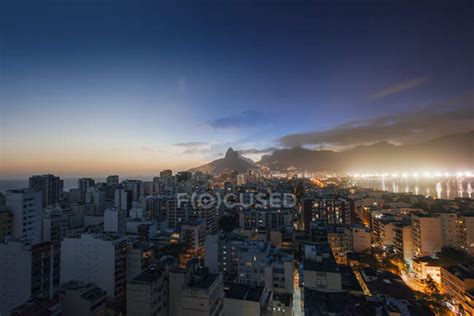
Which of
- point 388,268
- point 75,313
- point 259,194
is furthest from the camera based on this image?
point 259,194

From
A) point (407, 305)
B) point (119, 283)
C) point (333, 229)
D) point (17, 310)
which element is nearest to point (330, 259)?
point (407, 305)

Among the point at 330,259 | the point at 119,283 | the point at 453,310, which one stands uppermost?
the point at 330,259

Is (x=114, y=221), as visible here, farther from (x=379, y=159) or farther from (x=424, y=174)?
(x=379, y=159)

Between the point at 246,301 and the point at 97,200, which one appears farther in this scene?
the point at 97,200

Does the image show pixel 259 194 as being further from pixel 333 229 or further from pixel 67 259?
pixel 67 259

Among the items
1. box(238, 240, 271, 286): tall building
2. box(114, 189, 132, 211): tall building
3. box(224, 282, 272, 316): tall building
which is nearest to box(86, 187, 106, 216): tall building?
box(114, 189, 132, 211): tall building

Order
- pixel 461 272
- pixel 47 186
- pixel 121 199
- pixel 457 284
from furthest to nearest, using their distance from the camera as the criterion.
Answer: pixel 121 199 < pixel 47 186 < pixel 461 272 < pixel 457 284

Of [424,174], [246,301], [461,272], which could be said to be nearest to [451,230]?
[461,272]

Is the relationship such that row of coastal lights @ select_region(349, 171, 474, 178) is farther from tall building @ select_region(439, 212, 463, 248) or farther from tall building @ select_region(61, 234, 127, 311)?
tall building @ select_region(61, 234, 127, 311)
